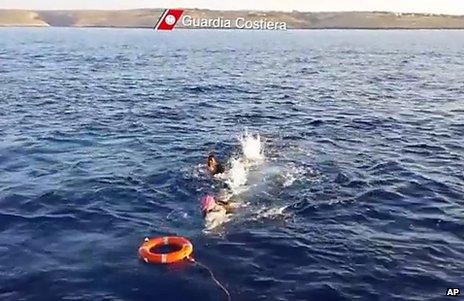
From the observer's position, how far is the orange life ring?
16078 mm

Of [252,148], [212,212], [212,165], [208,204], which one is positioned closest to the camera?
[208,204]

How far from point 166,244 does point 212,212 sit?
2.56 metres

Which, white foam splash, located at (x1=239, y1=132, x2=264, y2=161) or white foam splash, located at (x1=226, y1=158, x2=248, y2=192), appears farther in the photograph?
white foam splash, located at (x1=239, y1=132, x2=264, y2=161)

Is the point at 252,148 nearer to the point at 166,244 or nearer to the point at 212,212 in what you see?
the point at 212,212

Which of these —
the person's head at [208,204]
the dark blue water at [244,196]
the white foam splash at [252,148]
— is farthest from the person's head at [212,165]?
the person's head at [208,204]

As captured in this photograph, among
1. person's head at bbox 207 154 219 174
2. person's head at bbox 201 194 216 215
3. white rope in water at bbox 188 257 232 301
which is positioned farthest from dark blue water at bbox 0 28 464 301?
person's head at bbox 207 154 219 174

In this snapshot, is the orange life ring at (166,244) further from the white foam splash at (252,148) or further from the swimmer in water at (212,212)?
the white foam splash at (252,148)

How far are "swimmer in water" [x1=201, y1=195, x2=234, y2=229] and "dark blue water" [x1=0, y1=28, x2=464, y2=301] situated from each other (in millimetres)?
361

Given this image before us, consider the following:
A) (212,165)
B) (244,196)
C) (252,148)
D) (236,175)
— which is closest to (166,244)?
(244,196)

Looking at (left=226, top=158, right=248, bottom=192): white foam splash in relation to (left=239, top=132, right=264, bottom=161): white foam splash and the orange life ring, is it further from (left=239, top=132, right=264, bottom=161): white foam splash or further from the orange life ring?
the orange life ring

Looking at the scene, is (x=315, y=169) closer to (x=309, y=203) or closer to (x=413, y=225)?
(x=309, y=203)

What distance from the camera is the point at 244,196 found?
2203 cm

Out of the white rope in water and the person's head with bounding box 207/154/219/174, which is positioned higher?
the person's head with bounding box 207/154/219/174

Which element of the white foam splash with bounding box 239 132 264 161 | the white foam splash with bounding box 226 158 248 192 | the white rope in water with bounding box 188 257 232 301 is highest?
the white foam splash with bounding box 239 132 264 161
